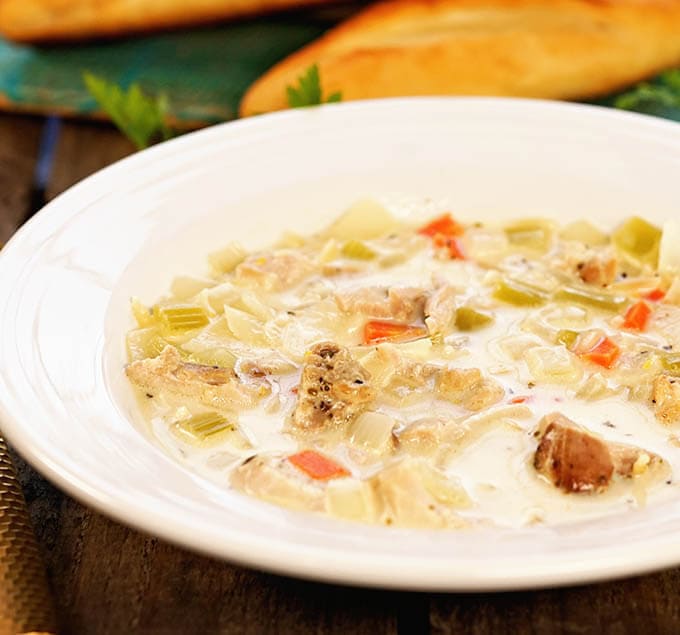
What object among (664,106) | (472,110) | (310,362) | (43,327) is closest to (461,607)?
(310,362)

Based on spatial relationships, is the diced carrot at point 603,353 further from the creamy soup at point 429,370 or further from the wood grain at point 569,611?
the wood grain at point 569,611

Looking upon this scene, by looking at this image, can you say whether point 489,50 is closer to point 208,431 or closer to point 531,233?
point 531,233

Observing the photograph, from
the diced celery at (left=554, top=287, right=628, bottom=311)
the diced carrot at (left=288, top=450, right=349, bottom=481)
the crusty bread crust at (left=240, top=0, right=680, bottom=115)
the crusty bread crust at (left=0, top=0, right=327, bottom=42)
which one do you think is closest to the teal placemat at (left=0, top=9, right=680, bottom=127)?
the crusty bread crust at (left=0, top=0, right=327, bottom=42)

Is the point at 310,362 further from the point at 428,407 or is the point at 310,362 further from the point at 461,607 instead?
the point at 461,607

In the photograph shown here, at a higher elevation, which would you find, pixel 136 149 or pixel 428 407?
pixel 428 407

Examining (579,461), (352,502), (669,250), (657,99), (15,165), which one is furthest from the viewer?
(15,165)

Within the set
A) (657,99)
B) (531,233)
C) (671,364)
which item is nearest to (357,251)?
(531,233)

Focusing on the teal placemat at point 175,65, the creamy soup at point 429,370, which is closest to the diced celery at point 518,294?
the creamy soup at point 429,370

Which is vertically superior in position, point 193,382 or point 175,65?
point 193,382
